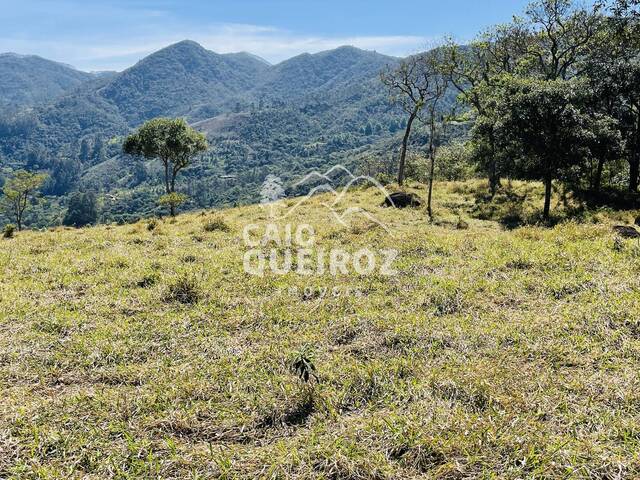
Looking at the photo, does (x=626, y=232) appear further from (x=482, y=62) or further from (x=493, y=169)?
(x=482, y=62)

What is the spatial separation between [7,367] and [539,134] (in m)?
27.8

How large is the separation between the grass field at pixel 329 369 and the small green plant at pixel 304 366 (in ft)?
0.47

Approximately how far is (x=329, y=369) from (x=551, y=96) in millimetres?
24947

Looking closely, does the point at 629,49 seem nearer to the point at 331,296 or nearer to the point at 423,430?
the point at 331,296

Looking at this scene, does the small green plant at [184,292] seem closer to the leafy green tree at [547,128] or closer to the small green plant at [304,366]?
the small green plant at [304,366]

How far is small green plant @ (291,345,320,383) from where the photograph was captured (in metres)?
7.23

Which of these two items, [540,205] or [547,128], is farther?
[540,205]

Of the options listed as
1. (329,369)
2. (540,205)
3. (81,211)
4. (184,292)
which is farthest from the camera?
(81,211)

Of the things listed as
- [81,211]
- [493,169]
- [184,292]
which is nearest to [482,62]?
[493,169]

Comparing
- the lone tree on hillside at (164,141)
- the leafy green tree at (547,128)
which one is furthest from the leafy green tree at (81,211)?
the leafy green tree at (547,128)

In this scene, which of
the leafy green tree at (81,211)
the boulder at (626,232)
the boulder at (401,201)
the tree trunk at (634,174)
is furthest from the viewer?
the leafy green tree at (81,211)

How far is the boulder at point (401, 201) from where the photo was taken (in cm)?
3069

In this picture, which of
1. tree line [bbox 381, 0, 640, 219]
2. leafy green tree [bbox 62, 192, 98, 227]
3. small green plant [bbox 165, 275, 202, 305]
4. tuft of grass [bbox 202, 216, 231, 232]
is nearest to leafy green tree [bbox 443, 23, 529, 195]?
tree line [bbox 381, 0, 640, 219]

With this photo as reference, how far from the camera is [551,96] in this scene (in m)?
25.7
